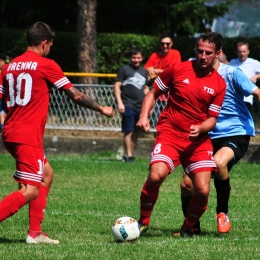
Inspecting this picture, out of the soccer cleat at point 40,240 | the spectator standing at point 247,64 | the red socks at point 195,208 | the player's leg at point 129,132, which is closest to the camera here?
the soccer cleat at point 40,240

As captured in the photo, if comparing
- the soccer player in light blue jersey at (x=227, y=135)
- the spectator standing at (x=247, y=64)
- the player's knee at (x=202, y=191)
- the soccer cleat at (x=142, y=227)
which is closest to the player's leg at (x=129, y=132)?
the spectator standing at (x=247, y=64)

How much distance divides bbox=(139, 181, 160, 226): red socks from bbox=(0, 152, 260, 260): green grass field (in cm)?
20

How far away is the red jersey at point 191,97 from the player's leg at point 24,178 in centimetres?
142

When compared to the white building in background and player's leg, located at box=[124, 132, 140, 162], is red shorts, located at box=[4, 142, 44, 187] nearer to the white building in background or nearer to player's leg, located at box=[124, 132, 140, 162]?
player's leg, located at box=[124, 132, 140, 162]

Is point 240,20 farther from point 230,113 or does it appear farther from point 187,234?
point 187,234

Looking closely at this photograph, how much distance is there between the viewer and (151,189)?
819cm

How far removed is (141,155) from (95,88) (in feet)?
5.66

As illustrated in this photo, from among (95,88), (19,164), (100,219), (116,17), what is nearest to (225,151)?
(100,219)

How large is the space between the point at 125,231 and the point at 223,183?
1.44 meters

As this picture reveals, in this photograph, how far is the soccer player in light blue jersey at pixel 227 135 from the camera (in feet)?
28.3

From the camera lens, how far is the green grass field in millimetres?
7309

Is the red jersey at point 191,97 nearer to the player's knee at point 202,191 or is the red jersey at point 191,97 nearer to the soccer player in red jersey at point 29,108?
the player's knee at point 202,191

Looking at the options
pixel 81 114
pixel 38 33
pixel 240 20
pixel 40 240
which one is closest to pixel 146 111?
pixel 38 33

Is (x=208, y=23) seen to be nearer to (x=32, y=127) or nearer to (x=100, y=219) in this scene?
(x=100, y=219)
